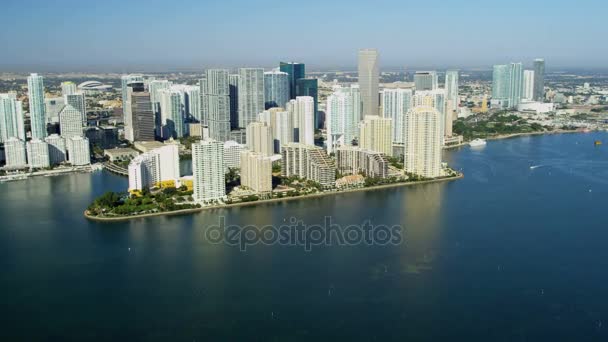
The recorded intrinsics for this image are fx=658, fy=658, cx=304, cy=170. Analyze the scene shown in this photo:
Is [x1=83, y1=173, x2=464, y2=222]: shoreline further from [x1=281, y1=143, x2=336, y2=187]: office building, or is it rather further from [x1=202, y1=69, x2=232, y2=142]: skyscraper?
[x1=202, y1=69, x2=232, y2=142]: skyscraper

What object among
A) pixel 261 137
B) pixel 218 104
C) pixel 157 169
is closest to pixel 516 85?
pixel 218 104

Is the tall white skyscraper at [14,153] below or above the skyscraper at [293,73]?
below

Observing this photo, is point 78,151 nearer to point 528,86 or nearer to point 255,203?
point 255,203

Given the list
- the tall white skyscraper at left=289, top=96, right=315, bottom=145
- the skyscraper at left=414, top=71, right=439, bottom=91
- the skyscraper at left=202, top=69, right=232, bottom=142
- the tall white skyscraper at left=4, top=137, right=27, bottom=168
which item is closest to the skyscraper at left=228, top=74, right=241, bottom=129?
the skyscraper at left=202, top=69, right=232, bottom=142

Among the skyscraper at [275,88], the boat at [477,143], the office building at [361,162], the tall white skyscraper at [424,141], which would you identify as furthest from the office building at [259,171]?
the boat at [477,143]

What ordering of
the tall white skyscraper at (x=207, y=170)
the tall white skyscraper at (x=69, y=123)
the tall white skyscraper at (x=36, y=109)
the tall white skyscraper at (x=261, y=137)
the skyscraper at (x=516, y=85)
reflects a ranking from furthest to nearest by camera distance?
the skyscraper at (x=516, y=85)
the tall white skyscraper at (x=36, y=109)
the tall white skyscraper at (x=69, y=123)
the tall white skyscraper at (x=261, y=137)
the tall white skyscraper at (x=207, y=170)

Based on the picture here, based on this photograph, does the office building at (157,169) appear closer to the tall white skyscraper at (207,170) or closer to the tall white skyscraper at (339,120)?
the tall white skyscraper at (207,170)
